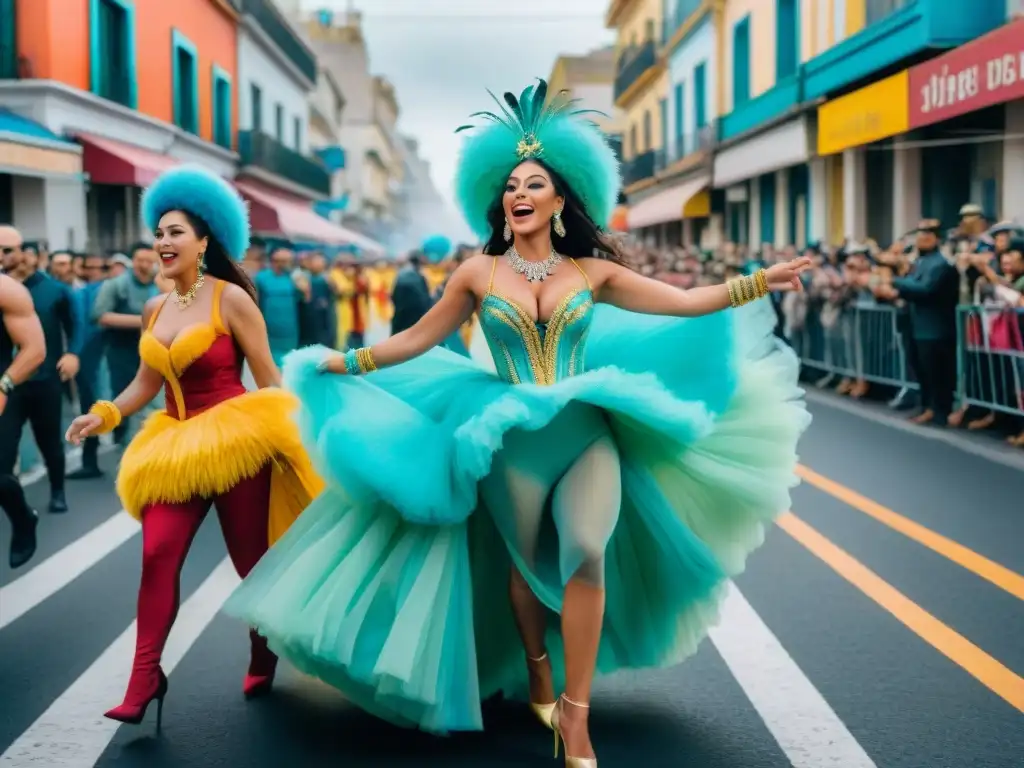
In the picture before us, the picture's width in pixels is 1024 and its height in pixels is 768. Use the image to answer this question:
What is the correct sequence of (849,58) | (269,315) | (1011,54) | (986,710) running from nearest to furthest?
(986,710)
(269,315)
(1011,54)
(849,58)

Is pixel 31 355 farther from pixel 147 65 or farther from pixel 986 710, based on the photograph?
pixel 147 65

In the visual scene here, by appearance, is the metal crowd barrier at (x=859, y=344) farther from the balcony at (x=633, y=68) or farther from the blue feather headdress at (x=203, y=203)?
the balcony at (x=633, y=68)

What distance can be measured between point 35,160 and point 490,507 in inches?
595

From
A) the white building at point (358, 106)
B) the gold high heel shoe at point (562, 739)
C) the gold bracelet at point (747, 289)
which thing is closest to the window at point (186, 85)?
the gold bracelet at point (747, 289)

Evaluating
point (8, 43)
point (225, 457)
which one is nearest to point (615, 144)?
point (225, 457)

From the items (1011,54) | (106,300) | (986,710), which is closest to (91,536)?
(106,300)

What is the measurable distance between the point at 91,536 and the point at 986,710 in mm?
5376

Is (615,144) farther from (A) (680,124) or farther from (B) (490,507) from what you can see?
(A) (680,124)

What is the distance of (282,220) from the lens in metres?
32.5

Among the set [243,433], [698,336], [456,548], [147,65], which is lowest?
[456,548]

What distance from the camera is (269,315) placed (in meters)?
13.7

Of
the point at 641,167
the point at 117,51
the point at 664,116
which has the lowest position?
the point at 641,167

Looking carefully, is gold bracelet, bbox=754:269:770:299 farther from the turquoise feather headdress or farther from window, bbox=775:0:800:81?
window, bbox=775:0:800:81

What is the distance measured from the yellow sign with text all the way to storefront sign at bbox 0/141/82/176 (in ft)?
36.9
